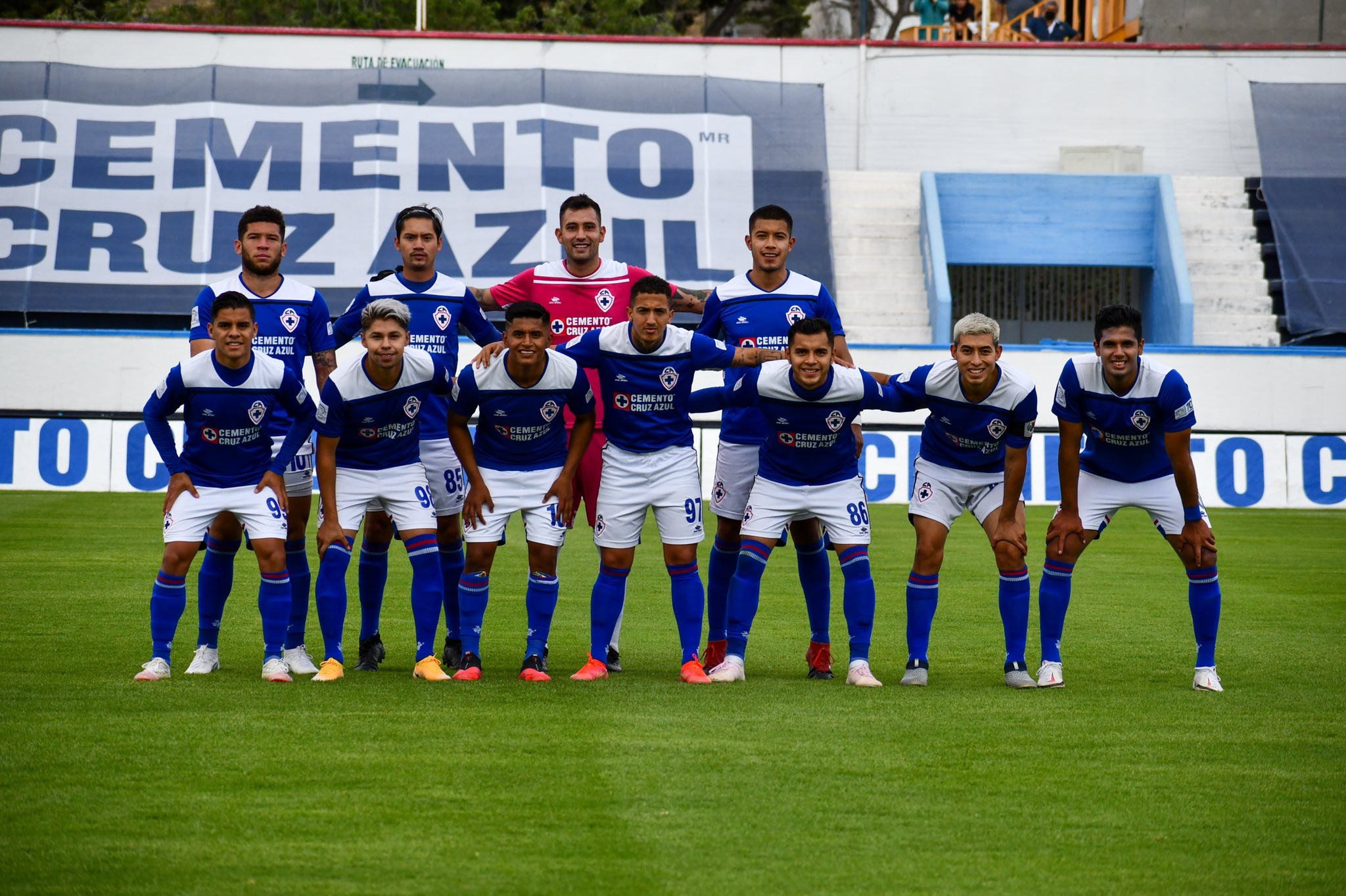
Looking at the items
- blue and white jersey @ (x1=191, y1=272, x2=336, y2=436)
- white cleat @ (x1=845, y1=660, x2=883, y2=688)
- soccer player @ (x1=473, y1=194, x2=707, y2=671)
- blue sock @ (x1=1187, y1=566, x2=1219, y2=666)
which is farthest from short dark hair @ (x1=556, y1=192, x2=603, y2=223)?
blue sock @ (x1=1187, y1=566, x2=1219, y2=666)

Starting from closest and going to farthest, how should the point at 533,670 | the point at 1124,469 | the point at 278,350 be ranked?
the point at 533,670 → the point at 1124,469 → the point at 278,350

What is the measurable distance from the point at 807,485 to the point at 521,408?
1396 millimetres

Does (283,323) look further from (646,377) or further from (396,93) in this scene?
(396,93)

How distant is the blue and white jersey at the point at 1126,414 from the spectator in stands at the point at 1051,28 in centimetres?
1947

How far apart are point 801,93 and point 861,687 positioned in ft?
57.2

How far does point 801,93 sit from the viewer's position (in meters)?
23.0

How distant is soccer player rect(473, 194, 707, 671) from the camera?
7566mm

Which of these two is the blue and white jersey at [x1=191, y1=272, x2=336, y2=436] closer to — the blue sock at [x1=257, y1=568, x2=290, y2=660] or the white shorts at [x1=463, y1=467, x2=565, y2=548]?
the blue sock at [x1=257, y1=568, x2=290, y2=660]

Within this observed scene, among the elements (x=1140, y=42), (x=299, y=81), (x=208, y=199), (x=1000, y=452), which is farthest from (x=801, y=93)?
(x=1000, y=452)

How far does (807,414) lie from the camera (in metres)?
A: 6.96

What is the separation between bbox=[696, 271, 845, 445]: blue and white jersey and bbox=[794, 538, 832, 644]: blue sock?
60cm

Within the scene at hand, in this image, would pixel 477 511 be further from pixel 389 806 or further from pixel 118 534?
pixel 118 534

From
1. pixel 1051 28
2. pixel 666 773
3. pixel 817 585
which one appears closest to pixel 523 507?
pixel 817 585

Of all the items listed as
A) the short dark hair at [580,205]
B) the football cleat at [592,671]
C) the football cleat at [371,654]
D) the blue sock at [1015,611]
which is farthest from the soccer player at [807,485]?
the football cleat at [371,654]
